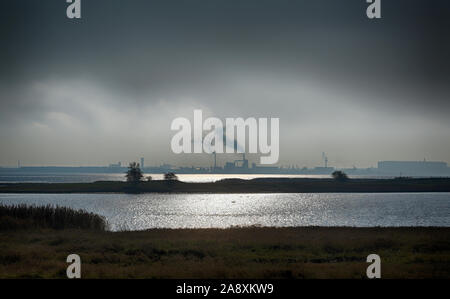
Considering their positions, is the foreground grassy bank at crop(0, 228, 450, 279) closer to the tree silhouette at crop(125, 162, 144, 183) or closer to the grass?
the grass

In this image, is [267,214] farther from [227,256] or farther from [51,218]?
[227,256]

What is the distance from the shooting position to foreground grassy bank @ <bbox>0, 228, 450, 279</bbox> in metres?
20.2

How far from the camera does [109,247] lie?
29.0 metres

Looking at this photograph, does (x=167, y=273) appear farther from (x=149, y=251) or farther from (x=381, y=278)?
(x=381, y=278)

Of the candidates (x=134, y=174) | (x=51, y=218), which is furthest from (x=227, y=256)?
(x=134, y=174)

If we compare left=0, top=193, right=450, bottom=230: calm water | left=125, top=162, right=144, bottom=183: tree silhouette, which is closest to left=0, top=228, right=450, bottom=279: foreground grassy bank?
left=0, top=193, right=450, bottom=230: calm water

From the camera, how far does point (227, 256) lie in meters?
25.6

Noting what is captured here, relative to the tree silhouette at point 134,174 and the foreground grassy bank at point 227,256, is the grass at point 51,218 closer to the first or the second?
the foreground grassy bank at point 227,256

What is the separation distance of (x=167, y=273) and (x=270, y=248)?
11.2 meters

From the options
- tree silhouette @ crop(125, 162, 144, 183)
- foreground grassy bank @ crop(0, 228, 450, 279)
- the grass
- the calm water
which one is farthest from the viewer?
tree silhouette @ crop(125, 162, 144, 183)

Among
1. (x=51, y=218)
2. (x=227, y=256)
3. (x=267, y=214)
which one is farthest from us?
(x=267, y=214)

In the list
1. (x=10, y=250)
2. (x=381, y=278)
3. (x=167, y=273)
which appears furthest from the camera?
(x=10, y=250)

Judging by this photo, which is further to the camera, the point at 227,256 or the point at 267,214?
the point at 267,214
